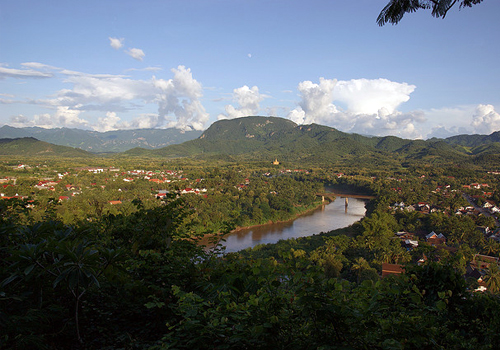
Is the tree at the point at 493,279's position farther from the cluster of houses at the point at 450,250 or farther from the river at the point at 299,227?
the river at the point at 299,227

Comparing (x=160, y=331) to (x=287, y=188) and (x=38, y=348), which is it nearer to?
(x=38, y=348)

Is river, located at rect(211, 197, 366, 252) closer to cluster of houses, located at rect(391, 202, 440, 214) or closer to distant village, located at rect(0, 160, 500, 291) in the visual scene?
cluster of houses, located at rect(391, 202, 440, 214)

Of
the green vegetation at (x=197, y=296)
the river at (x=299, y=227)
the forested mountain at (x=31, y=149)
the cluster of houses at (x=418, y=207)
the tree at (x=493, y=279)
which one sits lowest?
the river at (x=299, y=227)

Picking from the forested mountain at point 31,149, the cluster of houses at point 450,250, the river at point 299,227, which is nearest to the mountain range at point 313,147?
the forested mountain at point 31,149

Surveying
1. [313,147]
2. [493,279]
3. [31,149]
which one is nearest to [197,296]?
[493,279]

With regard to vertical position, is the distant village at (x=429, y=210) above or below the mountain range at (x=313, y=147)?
below

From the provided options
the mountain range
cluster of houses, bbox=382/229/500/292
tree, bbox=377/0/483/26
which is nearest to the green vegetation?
tree, bbox=377/0/483/26
